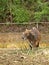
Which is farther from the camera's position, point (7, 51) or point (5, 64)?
point (7, 51)

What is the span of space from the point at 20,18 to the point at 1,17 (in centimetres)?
159

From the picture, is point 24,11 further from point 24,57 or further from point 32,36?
point 24,57

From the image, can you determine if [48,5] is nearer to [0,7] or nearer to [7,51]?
[0,7]

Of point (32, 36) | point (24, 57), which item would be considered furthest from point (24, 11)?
point (24, 57)

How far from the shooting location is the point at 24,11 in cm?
1761

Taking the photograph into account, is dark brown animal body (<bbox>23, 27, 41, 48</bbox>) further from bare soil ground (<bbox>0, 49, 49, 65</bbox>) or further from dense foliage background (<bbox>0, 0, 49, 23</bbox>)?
dense foliage background (<bbox>0, 0, 49, 23</bbox>)

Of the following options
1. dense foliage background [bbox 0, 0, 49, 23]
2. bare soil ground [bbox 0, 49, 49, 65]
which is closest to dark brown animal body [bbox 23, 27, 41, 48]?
bare soil ground [bbox 0, 49, 49, 65]

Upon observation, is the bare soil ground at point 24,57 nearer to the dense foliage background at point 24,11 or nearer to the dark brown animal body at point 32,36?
the dark brown animal body at point 32,36

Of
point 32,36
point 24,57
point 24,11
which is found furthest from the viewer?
point 24,11

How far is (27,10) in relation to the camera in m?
18.3

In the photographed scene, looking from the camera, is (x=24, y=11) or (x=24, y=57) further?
(x=24, y=11)

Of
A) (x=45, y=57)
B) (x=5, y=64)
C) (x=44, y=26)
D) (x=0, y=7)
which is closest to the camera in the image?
(x=5, y=64)

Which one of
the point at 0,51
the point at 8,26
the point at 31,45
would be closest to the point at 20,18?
the point at 8,26

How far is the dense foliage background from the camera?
55.5 ft
